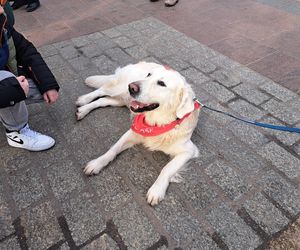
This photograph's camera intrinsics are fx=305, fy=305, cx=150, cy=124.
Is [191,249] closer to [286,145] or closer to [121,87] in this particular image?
[286,145]

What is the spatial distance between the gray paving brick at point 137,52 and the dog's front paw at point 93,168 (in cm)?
224

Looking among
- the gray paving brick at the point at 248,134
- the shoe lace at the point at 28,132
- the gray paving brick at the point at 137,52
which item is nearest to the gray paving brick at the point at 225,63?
the gray paving brick at the point at 137,52

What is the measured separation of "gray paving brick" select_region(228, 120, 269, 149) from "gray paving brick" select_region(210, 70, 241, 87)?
2.63ft

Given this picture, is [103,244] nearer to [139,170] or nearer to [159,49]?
[139,170]

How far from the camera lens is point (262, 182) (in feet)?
8.94

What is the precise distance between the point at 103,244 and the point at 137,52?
10.3 feet

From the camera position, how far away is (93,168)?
276cm

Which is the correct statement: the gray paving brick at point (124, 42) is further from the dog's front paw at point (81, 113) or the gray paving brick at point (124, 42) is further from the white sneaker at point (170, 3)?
the dog's front paw at point (81, 113)

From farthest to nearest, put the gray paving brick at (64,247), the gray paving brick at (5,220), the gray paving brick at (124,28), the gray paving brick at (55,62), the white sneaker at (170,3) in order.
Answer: the white sneaker at (170,3) < the gray paving brick at (124,28) < the gray paving brick at (55,62) < the gray paving brick at (5,220) < the gray paving brick at (64,247)

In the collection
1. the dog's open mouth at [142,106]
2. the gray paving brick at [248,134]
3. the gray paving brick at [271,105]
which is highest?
the dog's open mouth at [142,106]

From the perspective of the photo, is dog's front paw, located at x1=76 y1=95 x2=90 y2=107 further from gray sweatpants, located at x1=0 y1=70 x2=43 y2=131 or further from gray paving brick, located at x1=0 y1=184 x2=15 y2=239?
gray paving brick, located at x1=0 y1=184 x2=15 y2=239

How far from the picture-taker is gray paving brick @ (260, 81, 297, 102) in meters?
3.69

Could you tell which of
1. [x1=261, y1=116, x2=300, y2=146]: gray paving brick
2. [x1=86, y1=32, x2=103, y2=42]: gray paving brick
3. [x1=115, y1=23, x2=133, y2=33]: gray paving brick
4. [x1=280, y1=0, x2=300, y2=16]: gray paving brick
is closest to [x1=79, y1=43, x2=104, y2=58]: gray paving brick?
[x1=86, y1=32, x2=103, y2=42]: gray paving brick

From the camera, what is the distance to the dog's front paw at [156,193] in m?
2.53
